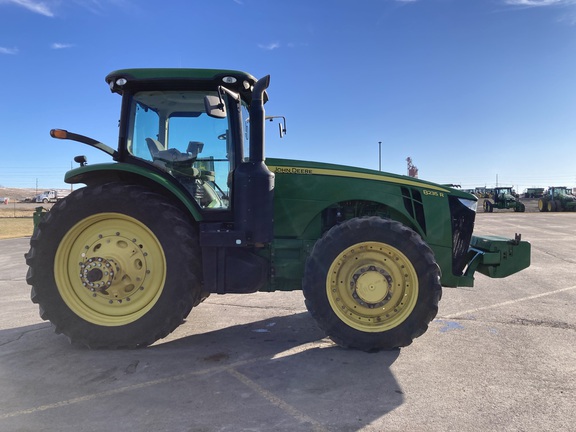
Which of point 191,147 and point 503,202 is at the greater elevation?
point 191,147

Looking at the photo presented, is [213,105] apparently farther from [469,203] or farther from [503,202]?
[503,202]

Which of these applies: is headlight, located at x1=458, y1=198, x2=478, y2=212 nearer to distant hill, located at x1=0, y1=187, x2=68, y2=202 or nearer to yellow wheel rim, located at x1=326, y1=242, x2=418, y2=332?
yellow wheel rim, located at x1=326, y1=242, x2=418, y2=332

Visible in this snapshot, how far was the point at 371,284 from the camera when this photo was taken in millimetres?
3426

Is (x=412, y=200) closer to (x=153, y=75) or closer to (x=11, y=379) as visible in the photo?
(x=153, y=75)

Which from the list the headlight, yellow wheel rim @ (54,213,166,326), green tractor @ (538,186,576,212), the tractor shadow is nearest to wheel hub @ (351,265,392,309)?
the tractor shadow

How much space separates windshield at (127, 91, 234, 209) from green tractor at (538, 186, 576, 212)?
37.9m

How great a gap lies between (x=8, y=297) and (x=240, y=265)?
430 cm

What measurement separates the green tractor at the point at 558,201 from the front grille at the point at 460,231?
36.2m

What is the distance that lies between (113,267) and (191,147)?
1.34 meters

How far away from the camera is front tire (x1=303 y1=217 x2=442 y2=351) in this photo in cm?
335

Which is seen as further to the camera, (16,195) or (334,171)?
(16,195)

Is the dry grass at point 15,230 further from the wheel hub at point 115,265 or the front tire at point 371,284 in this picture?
the front tire at point 371,284

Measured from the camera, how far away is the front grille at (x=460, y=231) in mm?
3967

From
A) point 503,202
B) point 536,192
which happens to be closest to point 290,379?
point 503,202
